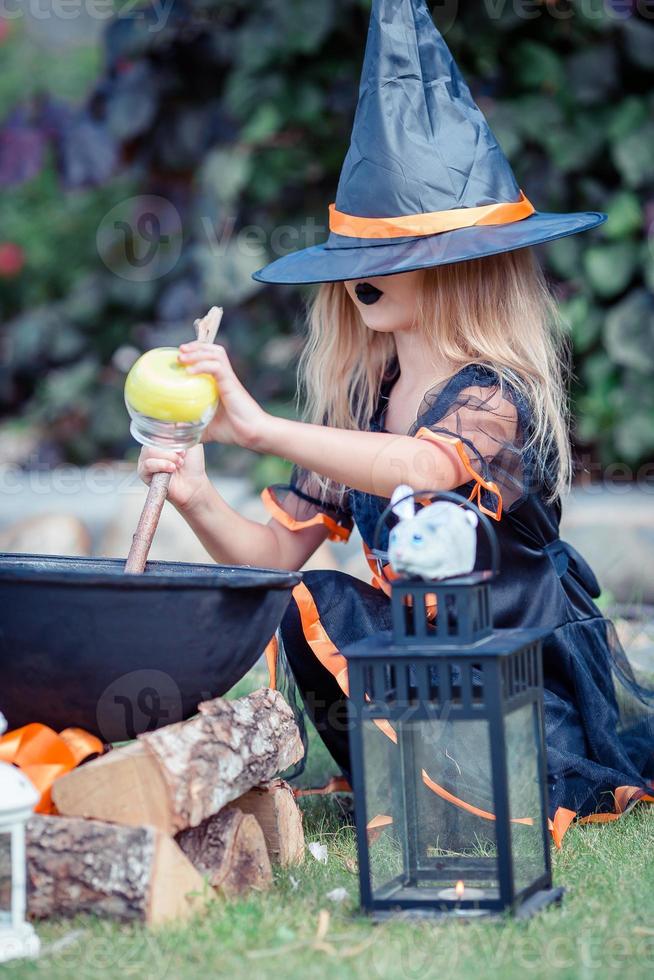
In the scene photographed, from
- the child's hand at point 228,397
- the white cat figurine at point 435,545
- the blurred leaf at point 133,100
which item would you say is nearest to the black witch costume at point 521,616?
the child's hand at point 228,397

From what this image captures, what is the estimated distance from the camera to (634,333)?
11.8 ft

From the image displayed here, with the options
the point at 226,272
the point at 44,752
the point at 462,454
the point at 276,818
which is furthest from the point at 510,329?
the point at 226,272

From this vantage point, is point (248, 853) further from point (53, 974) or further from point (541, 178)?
point (541, 178)

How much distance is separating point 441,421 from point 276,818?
0.56 m

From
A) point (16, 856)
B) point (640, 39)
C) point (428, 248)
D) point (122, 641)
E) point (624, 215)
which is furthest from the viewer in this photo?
point (624, 215)

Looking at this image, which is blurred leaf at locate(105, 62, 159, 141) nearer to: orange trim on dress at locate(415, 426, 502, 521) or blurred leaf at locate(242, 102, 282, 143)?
blurred leaf at locate(242, 102, 282, 143)

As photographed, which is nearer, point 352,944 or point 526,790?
point 352,944

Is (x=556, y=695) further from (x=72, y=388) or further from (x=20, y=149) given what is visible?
(x=20, y=149)

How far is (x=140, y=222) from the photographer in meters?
4.16

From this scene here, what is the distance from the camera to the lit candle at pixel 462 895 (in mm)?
1337

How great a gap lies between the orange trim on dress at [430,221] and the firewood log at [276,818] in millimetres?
741

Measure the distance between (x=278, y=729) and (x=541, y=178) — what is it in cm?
241

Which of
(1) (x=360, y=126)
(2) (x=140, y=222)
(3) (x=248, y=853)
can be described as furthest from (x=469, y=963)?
(2) (x=140, y=222)

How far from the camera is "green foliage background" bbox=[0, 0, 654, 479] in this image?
11.6ft
